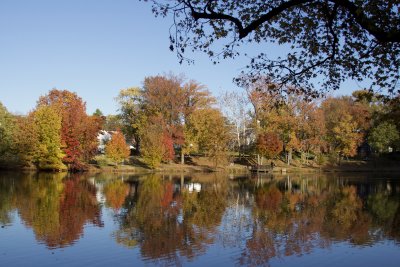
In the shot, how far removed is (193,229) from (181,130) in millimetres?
43435

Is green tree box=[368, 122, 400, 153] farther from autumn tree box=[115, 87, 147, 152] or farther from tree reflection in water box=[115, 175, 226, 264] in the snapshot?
tree reflection in water box=[115, 175, 226, 264]

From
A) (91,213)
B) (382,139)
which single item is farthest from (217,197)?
(382,139)

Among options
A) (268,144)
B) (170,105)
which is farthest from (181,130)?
(268,144)

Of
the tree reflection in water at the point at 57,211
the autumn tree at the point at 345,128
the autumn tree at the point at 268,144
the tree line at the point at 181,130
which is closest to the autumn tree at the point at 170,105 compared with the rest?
the tree line at the point at 181,130

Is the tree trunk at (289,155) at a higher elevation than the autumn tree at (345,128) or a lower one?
lower

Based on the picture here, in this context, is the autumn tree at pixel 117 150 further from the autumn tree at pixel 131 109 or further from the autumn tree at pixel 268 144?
the autumn tree at pixel 268 144

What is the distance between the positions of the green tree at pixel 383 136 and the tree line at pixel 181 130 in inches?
5.3

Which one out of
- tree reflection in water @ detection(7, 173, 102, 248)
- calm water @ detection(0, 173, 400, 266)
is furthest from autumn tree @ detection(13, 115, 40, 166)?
calm water @ detection(0, 173, 400, 266)

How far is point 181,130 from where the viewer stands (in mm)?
60531

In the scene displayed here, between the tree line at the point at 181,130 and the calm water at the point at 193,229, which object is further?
the tree line at the point at 181,130

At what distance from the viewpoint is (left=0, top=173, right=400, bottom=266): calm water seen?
13242mm

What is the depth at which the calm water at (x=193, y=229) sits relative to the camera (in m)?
13.2

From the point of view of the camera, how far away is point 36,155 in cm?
5075

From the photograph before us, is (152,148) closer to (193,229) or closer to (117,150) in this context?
(117,150)
